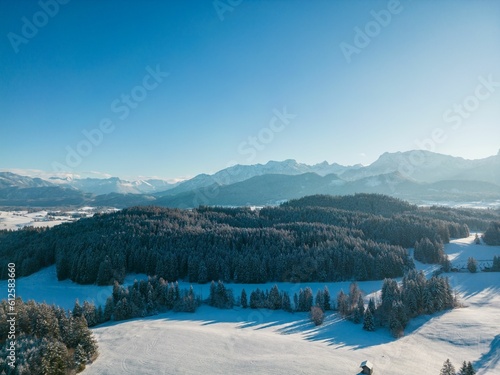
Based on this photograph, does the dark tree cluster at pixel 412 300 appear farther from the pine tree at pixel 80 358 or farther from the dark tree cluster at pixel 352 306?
the pine tree at pixel 80 358

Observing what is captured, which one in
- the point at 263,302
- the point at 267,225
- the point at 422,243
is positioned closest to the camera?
the point at 263,302

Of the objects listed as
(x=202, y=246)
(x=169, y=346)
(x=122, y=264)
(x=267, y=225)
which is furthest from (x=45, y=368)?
(x=267, y=225)

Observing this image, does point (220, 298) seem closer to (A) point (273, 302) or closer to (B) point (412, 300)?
(A) point (273, 302)

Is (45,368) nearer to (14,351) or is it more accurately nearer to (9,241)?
(14,351)

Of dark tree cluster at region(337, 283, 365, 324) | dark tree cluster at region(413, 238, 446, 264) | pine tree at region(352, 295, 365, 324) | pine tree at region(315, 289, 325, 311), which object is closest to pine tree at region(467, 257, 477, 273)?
dark tree cluster at region(413, 238, 446, 264)

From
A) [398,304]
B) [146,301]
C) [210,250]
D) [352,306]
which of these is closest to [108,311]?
[146,301]

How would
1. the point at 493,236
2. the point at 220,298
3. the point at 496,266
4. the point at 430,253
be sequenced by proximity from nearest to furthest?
the point at 220,298
the point at 496,266
the point at 430,253
the point at 493,236
